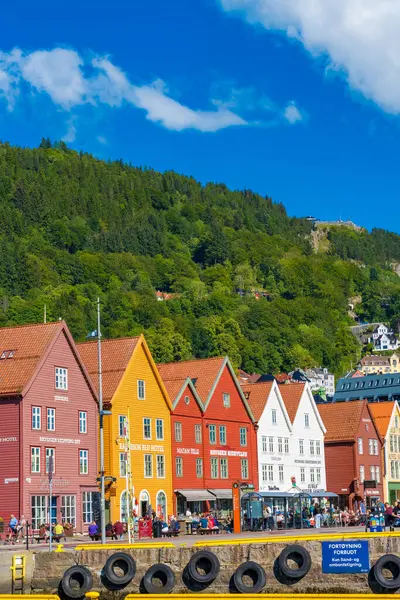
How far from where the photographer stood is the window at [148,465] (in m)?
66.9

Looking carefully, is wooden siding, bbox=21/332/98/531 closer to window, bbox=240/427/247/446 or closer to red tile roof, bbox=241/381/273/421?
window, bbox=240/427/247/446

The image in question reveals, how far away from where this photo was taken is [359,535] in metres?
34.7

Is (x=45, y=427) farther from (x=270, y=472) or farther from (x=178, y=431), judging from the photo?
(x=270, y=472)

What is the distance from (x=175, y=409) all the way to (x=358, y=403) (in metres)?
27.5

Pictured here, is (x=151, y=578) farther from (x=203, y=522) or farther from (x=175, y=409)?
(x=175, y=409)

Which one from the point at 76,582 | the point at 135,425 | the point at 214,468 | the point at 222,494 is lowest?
the point at 76,582

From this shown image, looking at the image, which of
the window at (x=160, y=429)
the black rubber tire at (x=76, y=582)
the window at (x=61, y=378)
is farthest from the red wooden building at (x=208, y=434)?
the black rubber tire at (x=76, y=582)

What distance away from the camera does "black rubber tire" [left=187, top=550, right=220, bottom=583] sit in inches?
1363

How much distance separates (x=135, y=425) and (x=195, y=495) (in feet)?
25.6

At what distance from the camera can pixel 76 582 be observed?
36062 millimetres

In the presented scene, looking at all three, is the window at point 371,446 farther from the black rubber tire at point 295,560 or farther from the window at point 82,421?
the black rubber tire at point 295,560

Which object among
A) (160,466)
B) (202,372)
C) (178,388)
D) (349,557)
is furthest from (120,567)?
(202,372)

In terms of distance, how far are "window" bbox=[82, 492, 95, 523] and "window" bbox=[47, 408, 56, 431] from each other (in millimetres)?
4847

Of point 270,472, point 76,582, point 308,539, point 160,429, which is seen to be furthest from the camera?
point 270,472
